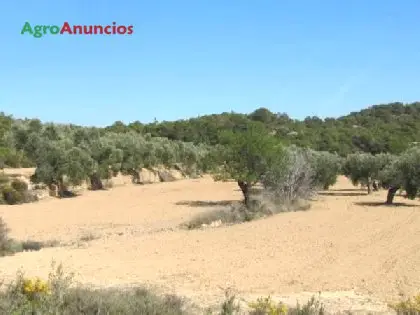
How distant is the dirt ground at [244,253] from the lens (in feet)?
38.9

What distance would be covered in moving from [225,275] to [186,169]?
165 feet

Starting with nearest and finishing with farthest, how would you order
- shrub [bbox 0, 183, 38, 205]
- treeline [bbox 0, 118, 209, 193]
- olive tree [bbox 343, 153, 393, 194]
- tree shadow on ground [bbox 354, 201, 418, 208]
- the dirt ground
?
the dirt ground
tree shadow on ground [bbox 354, 201, 418, 208]
shrub [bbox 0, 183, 38, 205]
treeline [bbox 0, 118, 209, 193]
olive tree [bbox 343, 153, 393, 194]

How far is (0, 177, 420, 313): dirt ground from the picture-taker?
11.8 m

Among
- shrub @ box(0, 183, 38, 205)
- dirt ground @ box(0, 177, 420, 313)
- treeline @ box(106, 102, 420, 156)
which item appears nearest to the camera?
dirt ground @ box(0, 177, 420, 313)

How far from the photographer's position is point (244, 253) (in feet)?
53.1

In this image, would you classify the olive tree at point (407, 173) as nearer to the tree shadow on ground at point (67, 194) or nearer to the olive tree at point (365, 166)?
the olive tree at point (365, 166)

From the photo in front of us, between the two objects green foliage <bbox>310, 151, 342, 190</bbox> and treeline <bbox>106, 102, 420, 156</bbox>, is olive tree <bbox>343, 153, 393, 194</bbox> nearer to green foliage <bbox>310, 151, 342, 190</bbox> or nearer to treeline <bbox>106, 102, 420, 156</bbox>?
green foliage <bbox>310, 151, 342, 190</bbox>

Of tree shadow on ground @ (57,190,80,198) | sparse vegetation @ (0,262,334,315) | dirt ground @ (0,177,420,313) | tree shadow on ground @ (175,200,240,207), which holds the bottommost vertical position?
dirt ground @ (0,177,420,313)

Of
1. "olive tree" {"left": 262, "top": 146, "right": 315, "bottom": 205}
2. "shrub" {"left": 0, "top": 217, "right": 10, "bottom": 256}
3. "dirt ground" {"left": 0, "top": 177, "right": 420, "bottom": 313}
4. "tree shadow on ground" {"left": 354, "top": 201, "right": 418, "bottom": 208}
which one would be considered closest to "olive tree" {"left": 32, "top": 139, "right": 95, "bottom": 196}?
"dirt ground" {"left": 0, "top": 177, "right": 420, "bottom": 313}

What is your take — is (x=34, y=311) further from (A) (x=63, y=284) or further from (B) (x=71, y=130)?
(B) (x=71, y=130)

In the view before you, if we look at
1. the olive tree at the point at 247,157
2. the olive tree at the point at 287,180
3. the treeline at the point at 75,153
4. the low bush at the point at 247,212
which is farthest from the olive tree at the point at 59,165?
the low bush at the point at 247,212

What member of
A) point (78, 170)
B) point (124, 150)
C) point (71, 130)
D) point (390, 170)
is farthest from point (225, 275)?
point (71, 130)

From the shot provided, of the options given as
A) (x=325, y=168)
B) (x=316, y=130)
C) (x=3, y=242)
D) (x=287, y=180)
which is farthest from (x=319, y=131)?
(x=3, y=242)

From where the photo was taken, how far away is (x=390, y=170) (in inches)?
1225
